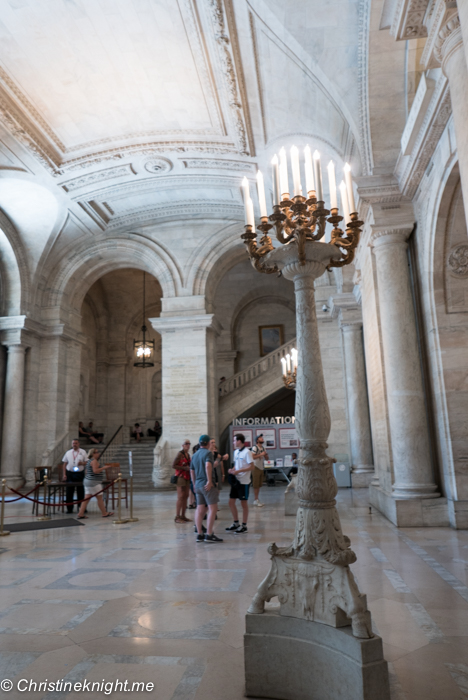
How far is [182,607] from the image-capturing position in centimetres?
372

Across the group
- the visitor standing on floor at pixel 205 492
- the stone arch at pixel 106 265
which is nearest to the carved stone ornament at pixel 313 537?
the visitor standing on floor at pixel 205 492

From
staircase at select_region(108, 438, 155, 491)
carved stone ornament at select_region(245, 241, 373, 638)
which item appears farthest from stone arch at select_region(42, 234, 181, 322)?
carved stone ornament at select_region(245, 241, 373, 638)

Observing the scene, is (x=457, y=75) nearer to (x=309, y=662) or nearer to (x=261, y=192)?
(x=261, y=192)

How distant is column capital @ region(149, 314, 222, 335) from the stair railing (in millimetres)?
2677

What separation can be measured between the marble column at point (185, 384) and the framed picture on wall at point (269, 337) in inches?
283

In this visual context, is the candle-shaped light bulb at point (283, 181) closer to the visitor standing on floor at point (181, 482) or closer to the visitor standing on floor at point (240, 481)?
the visitor standing on floor at point (240, 481)

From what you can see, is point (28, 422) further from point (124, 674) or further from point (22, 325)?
point (124, 674)

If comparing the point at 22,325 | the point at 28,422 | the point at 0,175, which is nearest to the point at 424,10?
the point at 0,175

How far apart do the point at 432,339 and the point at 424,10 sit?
13.5ft

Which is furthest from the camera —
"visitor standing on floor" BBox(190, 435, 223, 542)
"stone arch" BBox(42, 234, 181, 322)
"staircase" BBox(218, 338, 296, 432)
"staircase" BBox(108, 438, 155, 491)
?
"staircase" BBox(218, 338, 296, 432)

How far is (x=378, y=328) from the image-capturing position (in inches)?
324

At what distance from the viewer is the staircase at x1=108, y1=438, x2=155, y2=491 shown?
14605 millimetres

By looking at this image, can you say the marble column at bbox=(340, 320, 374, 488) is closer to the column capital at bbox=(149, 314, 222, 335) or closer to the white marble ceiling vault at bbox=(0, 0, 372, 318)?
the column capital at bbox=(149, 314, 222, 335)

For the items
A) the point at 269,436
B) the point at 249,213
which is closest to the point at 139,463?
the point at 269,436
